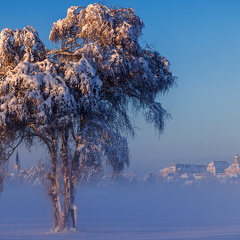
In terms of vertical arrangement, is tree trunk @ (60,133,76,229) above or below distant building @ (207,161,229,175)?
below

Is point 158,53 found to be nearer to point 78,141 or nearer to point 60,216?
point 78,141

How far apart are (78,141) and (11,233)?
4006 millimetres

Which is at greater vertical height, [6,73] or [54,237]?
[6,73]

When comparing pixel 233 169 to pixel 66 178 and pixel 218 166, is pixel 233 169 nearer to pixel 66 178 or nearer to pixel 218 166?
pixel 218 166

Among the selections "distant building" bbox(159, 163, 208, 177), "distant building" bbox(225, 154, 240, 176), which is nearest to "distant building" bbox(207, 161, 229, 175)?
"distant building" bbox(159, 163, 208, 177)

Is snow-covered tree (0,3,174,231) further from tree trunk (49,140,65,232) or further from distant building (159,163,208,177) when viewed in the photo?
distant building (159,163,208,177)

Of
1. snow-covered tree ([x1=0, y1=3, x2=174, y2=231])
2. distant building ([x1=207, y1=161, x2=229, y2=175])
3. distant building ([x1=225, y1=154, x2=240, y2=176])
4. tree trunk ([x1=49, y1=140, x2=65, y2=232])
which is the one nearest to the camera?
snow-covered tree ([x1=0, y1=3, x2=174, y2=231])

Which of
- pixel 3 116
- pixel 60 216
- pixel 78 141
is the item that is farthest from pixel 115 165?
pixel 3 116

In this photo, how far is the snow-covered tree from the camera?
1501 cm

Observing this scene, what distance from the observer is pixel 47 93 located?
589 inches

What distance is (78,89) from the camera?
1565 cm

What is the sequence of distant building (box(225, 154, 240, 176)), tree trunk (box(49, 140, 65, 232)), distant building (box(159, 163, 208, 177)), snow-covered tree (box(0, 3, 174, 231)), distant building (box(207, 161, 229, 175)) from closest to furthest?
snow-covered tree (box(0, 3, 174, 231)), tree trunk (box(49, 140, 65, 232)), distant building (box(159, 163, 208, 177)), distant building (box(225, 154, 240, 176)), distant building (box(207, 161, 229, 175))

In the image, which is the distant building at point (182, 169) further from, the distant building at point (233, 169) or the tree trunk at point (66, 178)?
the tree trunk at point (66, 178)

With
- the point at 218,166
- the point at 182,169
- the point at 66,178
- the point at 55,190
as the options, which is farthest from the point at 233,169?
the point at 66,178
